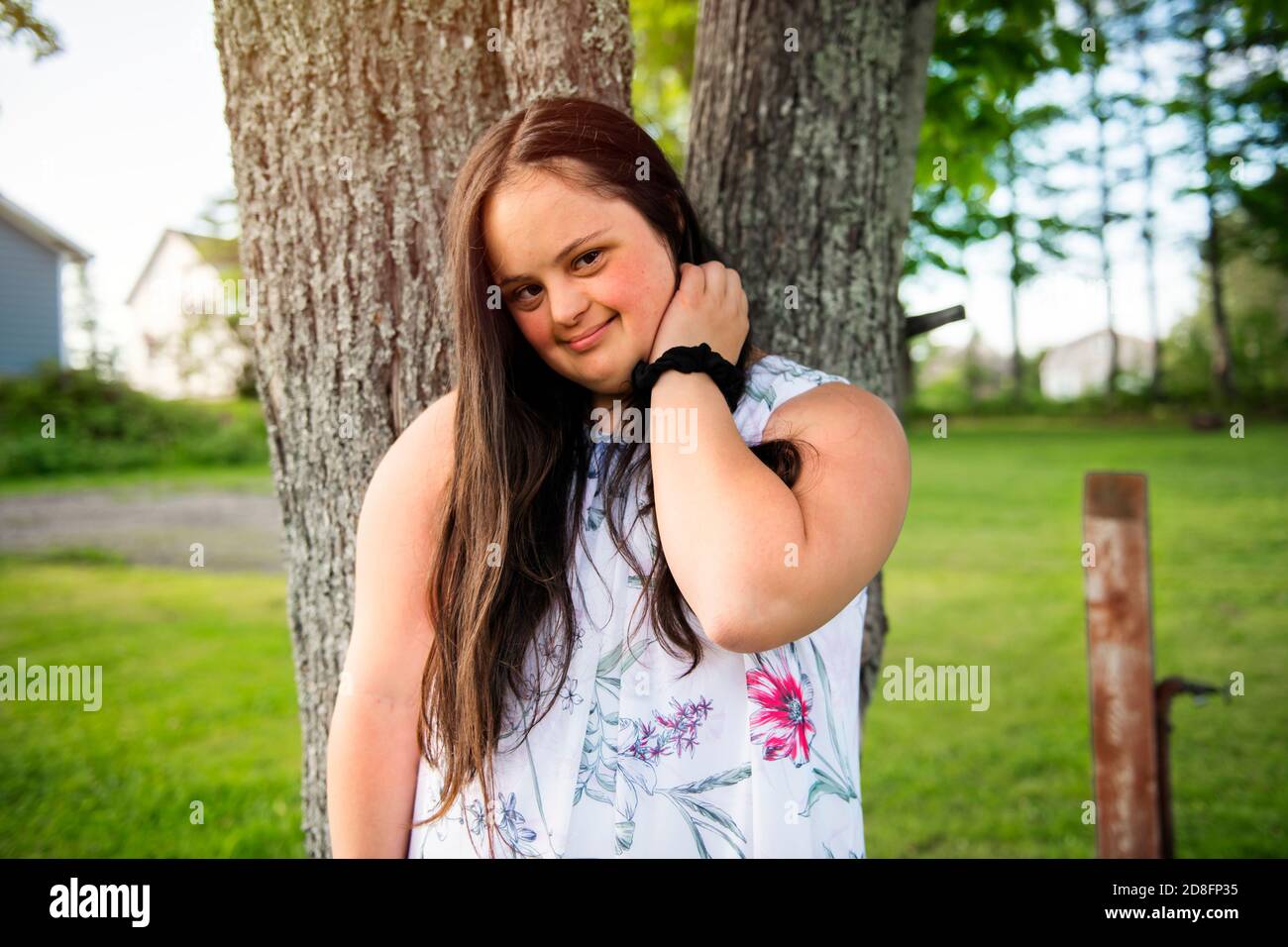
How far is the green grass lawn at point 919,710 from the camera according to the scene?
4.59 metres

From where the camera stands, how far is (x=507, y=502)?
1684mm

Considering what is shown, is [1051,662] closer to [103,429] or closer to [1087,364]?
[103,429]

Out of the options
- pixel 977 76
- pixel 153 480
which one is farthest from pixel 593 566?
pixel 153 480

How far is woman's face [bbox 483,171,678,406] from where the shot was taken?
1.65m

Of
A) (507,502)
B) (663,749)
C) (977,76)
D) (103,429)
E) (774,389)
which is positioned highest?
(103,429)

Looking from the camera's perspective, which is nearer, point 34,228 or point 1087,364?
point 34,228

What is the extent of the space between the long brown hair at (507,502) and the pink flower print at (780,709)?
121 millimetres

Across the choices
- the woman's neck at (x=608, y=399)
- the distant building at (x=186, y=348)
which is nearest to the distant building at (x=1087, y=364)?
the distant building at (x=186, y=348)

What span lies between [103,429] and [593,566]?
1664 cm

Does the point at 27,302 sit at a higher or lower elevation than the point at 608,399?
higher

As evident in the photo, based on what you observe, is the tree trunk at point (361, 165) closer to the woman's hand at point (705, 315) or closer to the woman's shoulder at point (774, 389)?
the woman's hand at point (705, 315)

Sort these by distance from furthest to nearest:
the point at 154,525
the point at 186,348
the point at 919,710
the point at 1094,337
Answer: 1. the point at 1094,337
2. the point at 186,348
3. the point at 154,525
4. the point at 919,710

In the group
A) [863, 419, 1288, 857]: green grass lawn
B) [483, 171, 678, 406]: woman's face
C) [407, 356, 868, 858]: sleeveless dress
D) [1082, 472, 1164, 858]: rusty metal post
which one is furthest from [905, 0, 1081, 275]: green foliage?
[863, 419, 1288, 857]: green grass lawn

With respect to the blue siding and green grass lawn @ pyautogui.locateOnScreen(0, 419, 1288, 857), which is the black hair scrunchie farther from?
the blue siding
